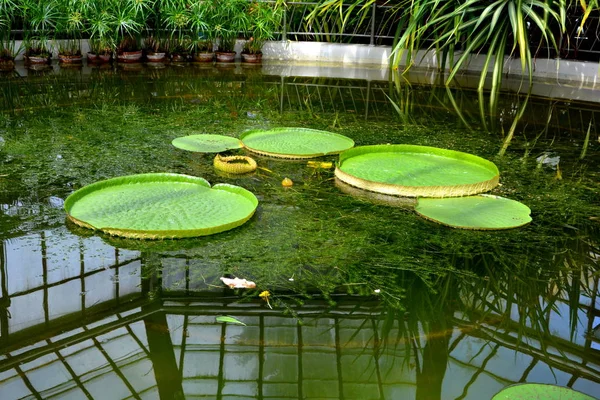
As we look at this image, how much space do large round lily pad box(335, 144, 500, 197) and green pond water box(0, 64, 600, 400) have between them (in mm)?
97

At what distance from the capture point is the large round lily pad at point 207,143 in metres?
3.89

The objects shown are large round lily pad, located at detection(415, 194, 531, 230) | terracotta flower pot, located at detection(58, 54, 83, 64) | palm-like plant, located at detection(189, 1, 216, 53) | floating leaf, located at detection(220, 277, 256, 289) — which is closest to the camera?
floating leaf, located at detection(220, 277, 256, 289)

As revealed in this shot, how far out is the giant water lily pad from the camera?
265cm

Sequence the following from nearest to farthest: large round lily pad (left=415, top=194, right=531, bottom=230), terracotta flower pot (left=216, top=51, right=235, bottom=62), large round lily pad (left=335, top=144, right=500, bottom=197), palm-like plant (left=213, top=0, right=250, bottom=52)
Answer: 1. large round lily pad (left=415, top=194, right=531, bottom=230)
2. large round lily pad (left=335, top=144, right=500, bottom=197)
3. palm-like plant (left=213, top=0, right=250, bottom=52)
4. terracotta flower pot (left=216, top=51, right=235, bottom=62)

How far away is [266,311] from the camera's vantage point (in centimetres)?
216

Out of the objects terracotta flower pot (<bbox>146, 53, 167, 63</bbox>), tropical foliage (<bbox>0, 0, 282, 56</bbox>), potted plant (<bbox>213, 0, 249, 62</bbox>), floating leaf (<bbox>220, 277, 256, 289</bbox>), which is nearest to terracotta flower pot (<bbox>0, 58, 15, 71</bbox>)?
tropical foliage (<bbox>0, 0, 282, 56</bbox>)

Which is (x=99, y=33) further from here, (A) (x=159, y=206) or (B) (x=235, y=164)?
(A) (x=159, y=206)

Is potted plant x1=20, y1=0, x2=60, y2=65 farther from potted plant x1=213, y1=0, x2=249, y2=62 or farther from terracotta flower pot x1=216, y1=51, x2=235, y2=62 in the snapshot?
terracotta flower pot x1=216, y1=51, x2=235, y2=62

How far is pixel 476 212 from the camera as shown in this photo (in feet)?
9.96

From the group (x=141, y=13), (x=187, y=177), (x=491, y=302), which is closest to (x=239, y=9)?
(x=141, y=13)

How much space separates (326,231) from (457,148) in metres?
1.79

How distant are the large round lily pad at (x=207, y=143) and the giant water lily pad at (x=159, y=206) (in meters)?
0.76

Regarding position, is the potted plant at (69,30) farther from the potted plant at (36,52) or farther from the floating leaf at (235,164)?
the floating leaf at (235,164)

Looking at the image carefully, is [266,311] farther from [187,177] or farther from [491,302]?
[187,177]
